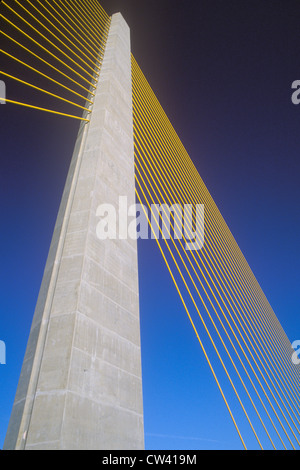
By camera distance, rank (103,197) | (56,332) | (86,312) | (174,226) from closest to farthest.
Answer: (56,332) → (86,312) → (103,197) → (174,226)

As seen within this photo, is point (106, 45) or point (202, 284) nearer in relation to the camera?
point (202, 284)

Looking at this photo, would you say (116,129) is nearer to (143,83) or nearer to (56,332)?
(56,332)

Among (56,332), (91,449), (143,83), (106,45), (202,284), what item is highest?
(143,83)

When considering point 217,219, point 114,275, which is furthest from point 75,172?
point 217,219

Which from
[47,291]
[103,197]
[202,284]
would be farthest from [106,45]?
[47,291]

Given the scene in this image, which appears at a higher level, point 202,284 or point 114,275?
point 202,284

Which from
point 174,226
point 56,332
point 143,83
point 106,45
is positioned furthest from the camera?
point 143,83
